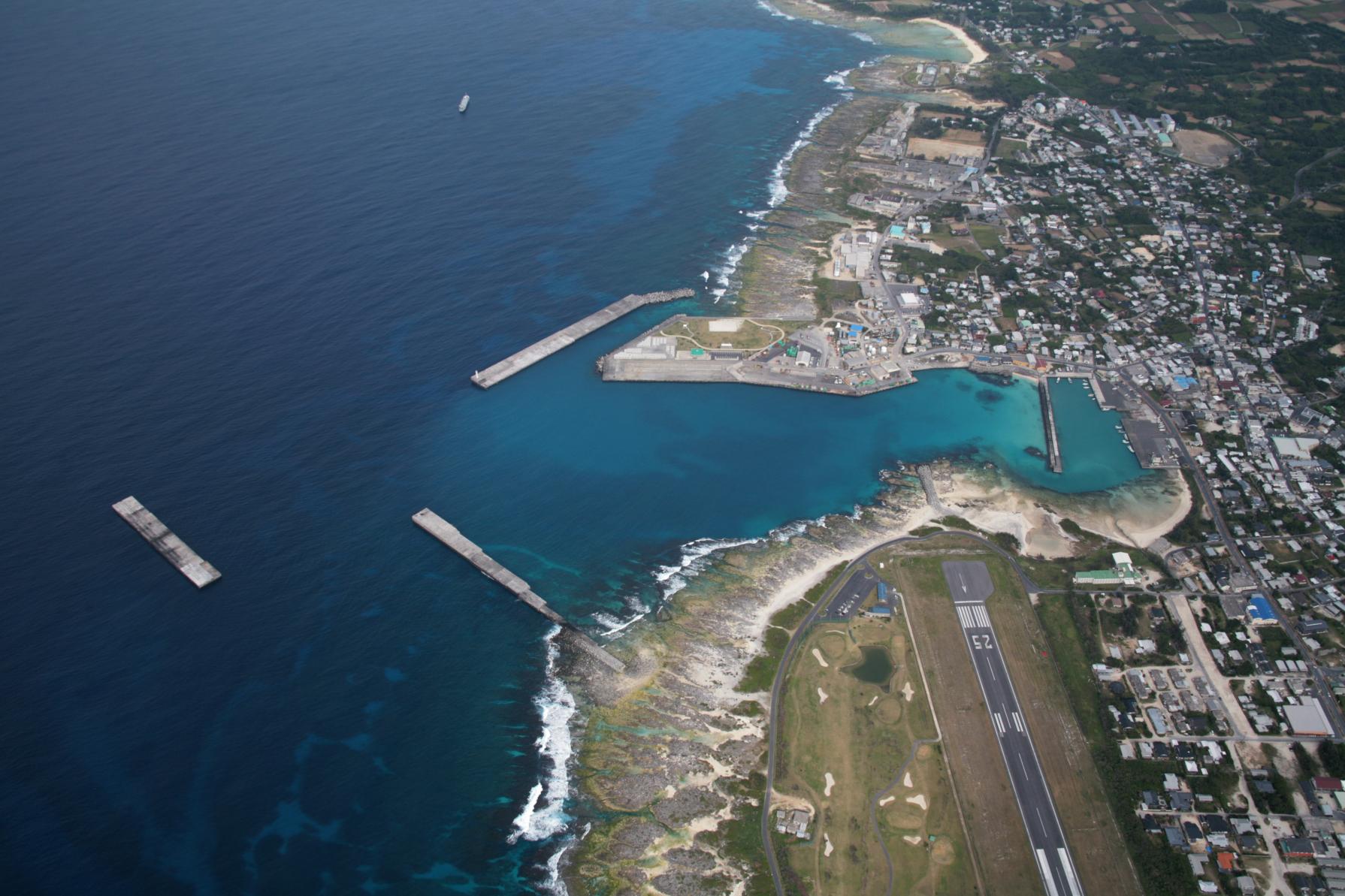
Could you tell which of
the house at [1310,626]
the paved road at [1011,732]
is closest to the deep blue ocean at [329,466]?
the paved road at [1011,732]

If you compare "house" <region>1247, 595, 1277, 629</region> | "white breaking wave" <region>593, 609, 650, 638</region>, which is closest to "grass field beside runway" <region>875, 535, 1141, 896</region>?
"house" <region>1247, 595, 1277, 629</region>

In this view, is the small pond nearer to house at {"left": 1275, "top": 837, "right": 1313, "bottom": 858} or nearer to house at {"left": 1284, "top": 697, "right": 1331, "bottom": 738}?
house at {"left": 1275, "top": 837, "right": 1313, "bottom": 858}

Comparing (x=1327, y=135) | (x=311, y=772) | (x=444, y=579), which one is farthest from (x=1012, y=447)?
(x=1327, y=135)

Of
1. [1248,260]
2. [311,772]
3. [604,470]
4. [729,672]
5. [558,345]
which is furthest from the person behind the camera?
[1248,260]

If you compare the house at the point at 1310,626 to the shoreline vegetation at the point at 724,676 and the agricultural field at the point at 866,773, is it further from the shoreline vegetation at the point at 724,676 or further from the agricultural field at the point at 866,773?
the agricultural field at the point at 866,773

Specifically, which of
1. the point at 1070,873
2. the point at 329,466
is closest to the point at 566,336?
the point at 329,466

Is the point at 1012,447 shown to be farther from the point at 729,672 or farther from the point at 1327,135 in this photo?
the point at 1327,135
